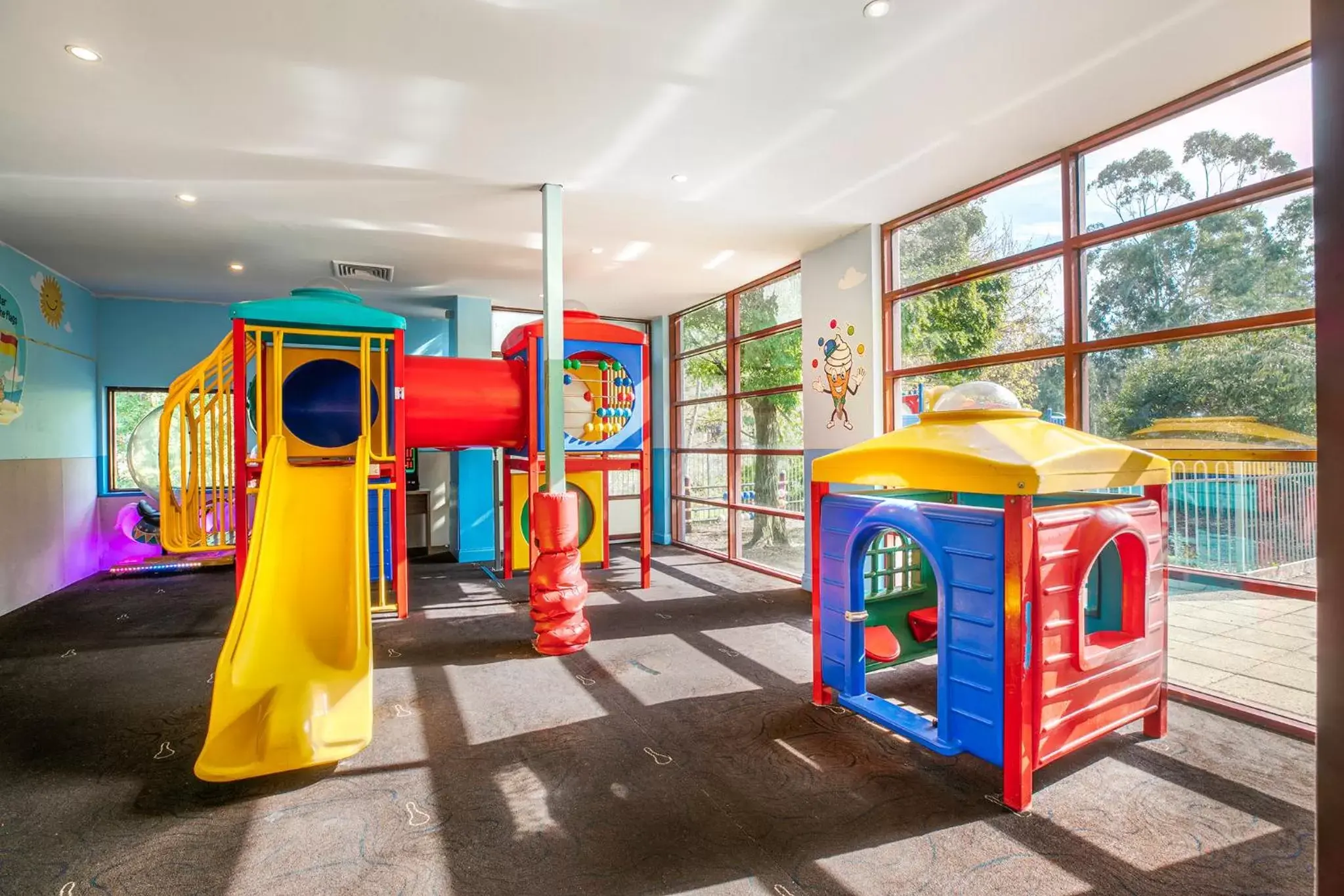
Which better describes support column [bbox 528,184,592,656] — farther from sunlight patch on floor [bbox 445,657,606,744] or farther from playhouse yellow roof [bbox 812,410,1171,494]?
playhouse yellow roof [bbox 812,410,1171,494]

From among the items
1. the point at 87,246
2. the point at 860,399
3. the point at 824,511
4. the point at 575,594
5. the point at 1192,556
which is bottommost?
the point at 575,594

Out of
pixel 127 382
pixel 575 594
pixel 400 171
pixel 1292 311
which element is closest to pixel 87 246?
pixel 127 382

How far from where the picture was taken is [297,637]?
314 centimetres

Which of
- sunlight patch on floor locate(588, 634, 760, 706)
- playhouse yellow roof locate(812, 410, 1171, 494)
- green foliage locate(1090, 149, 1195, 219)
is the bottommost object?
sunlight patch on floor locate(588, 634, 760, 706)

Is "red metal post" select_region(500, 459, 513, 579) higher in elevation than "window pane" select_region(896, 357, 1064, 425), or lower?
lower

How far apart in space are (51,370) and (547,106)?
19.3ft

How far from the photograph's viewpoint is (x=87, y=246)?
5371mm

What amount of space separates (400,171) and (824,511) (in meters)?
3.28

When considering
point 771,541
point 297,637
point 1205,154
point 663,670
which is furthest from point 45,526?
point 1205,154

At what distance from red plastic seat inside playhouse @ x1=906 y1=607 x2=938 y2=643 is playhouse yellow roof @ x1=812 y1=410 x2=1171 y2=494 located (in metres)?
1.13

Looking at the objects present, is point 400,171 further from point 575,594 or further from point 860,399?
point 860,399

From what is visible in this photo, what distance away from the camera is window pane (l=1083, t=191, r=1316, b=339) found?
2.97 m

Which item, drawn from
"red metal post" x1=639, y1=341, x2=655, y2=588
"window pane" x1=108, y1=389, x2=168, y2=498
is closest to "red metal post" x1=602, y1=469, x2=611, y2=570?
"red metal post" x1=639, y1=341, x2=655, y2=588

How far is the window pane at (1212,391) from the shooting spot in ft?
9.75
